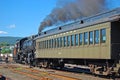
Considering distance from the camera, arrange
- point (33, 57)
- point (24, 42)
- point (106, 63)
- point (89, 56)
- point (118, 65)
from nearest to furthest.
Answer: point (118, 65), point (106, 63), point (89, 56), point (33, 57), point (24, 42)

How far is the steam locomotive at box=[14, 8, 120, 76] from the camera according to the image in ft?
57.3

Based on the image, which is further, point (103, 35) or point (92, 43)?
point (92, 43)

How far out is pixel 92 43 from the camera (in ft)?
63.7

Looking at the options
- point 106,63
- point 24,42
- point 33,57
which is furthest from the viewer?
point 24,42

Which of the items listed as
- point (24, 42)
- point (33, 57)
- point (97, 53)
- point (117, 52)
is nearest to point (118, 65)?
point (117, 52)

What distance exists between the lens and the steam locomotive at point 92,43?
17453 mm

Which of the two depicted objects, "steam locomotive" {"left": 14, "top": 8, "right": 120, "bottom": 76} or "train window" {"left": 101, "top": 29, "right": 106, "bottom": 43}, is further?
"train window" {"left": 101, "top": 29, "right": 106, "bottom": 43}

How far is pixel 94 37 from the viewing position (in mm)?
19188

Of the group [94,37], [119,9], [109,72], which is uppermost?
[119,9]

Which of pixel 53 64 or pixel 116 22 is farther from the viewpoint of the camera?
pixel 53 64

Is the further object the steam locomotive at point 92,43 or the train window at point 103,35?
the train window at point 103,35

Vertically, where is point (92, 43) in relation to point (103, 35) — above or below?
below

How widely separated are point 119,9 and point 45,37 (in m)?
12.8

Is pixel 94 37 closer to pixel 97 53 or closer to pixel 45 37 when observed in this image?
pixel 97 53
